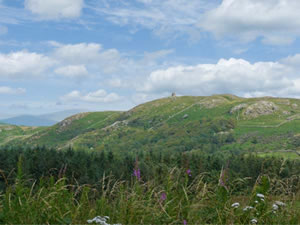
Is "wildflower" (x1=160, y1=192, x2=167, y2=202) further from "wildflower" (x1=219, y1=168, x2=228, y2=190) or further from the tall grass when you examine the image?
"wildflower" (x1=219, y1=168, x2=228, y2=190)

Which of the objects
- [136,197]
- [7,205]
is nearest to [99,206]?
[136,197]

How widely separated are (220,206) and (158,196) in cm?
145

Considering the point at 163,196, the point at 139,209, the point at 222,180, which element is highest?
the point at 222,180

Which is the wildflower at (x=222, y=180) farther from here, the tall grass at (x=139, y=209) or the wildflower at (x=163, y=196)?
the wildflower at (x=163, y=196)

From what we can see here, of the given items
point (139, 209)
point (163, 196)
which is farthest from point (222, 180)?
point (139, 209)

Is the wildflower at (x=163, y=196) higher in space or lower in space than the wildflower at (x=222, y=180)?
lower

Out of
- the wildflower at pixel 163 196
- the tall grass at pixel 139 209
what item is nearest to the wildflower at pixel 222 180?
the tall grass at pixel 139 209

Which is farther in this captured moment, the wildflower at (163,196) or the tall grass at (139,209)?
the wildflower at (163,196)

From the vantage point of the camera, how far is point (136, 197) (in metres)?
7.41

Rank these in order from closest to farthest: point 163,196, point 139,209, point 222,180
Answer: point 139,209, point 163,196, point 222,180

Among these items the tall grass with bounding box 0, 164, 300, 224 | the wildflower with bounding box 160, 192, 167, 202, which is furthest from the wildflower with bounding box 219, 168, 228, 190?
the wildflower with bounding box 160, 192, 167, 202

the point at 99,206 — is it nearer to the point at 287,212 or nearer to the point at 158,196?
the point at 158,196

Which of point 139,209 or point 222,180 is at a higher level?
point 222,180

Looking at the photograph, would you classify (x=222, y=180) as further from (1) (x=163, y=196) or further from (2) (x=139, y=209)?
(2) (x=139, y=209)
